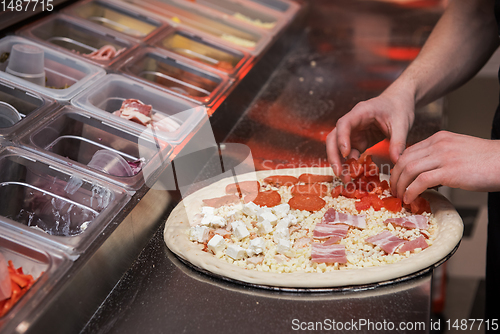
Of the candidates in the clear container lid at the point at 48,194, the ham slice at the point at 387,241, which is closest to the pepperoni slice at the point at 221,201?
the clear container lid at the point at 48,194

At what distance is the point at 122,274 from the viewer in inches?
64.8

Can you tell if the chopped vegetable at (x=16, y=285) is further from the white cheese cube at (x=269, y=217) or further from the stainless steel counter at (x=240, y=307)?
the white cheese cube at (x=269, y=217)

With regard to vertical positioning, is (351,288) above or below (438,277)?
above

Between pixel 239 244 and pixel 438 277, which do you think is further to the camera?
pixel 438 277

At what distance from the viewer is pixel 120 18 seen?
10.5 ft

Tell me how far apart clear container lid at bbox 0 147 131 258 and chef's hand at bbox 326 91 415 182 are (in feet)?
3.06

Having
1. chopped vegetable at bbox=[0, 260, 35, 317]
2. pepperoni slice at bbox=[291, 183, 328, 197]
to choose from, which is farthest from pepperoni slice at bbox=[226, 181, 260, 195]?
chopped vegetable at bbox=[0, 260, 35, 317]

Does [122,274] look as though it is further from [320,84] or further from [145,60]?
[320,84]

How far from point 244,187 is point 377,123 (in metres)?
0.69

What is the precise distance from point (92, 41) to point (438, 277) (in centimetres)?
315

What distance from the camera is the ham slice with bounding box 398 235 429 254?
5.40 feet

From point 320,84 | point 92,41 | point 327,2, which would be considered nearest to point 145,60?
point 92,41

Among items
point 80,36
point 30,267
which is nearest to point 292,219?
point 30,267

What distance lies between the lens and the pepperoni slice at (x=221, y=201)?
1.93 m
